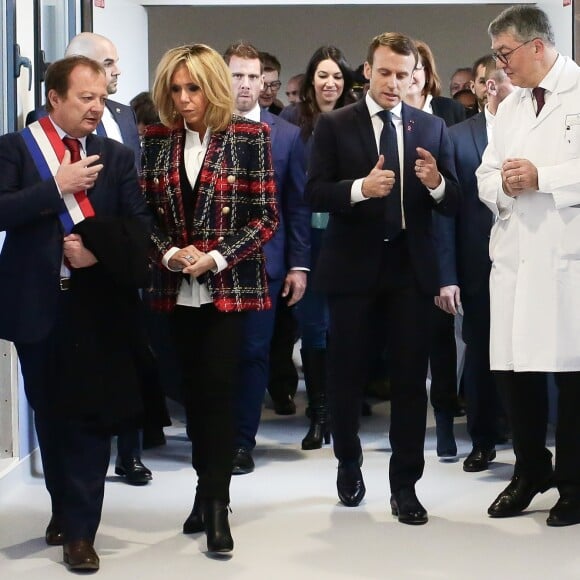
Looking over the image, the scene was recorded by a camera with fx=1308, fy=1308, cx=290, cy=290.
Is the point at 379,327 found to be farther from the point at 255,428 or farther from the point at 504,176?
Answer: the point at 255,428

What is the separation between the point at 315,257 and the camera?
5211mm

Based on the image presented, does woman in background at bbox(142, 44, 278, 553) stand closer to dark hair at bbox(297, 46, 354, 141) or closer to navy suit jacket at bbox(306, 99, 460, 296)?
navy suit jacket at bbox(306, 99, 460, 296)

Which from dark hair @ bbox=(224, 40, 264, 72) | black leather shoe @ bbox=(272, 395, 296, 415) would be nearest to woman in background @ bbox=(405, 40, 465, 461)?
dark hair @ bbox=(224, 40, 264, 72)

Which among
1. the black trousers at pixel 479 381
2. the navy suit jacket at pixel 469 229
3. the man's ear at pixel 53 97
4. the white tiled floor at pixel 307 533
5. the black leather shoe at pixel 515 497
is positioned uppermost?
the man's ear at pixel 53 97

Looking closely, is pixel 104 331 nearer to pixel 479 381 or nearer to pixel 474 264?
pixel 474 264

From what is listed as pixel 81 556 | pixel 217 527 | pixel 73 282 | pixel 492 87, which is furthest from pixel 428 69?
pixel 81 556

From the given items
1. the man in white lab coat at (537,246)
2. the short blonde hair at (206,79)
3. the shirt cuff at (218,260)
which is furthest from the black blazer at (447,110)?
the shirt cuff at (218,260)

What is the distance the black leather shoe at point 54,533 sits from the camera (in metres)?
3.83

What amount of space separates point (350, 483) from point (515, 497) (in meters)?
0.53

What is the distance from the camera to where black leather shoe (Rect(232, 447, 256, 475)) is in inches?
188

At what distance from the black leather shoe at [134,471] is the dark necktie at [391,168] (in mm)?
1306

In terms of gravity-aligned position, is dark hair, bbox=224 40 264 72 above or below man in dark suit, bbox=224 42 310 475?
above

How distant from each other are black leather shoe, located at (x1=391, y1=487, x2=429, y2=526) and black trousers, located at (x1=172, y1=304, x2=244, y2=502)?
625mm

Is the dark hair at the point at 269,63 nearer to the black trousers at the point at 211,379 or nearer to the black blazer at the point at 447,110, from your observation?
the black blazer at the point at 447,110
